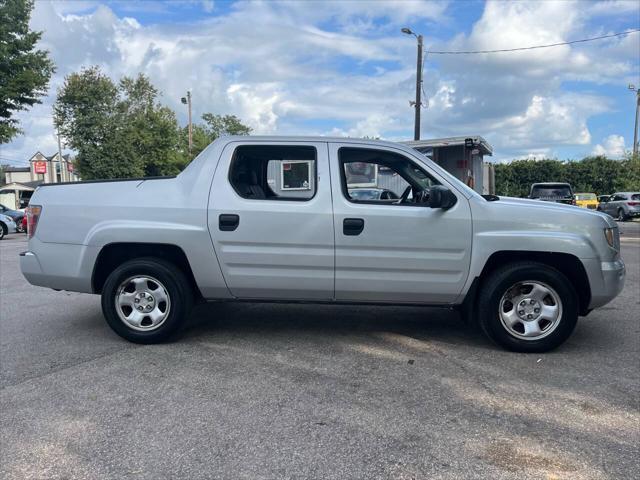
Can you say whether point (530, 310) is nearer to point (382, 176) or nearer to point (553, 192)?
point (382, 176)

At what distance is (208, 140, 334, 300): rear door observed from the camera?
4.62m

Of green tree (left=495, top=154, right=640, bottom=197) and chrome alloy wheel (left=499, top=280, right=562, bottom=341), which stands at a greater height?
green tree (left=495, top=154, right=640, bottom=197)

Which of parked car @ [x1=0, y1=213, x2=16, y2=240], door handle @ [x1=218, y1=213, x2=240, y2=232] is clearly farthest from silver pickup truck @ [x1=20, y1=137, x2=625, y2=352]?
parked car @ [x1=0, y1=213, x2=16, y2=240]

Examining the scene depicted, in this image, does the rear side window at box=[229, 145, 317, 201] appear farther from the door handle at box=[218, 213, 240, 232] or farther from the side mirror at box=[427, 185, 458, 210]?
the side mirror at box=[427, 185, 458, 210]

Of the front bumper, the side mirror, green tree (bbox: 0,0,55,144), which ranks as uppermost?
green tree (bbox: 0,0,55,144)

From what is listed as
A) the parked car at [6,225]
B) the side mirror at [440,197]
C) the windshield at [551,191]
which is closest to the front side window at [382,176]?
the side mirror at [440,197]

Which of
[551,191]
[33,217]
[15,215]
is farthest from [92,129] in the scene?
[33,217]

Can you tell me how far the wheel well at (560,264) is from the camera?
15.2 feet

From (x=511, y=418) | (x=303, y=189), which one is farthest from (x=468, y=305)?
(x=303, y=189)

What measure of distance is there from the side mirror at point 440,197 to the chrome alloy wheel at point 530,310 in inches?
36.5

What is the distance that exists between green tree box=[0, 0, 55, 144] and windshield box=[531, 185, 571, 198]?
66.4 feet

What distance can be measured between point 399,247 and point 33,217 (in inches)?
133

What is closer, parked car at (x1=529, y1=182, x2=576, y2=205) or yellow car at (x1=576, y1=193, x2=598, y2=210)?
parked car at (x1=529, y1=182, x2=576, y2=205)

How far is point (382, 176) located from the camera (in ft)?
16.8
